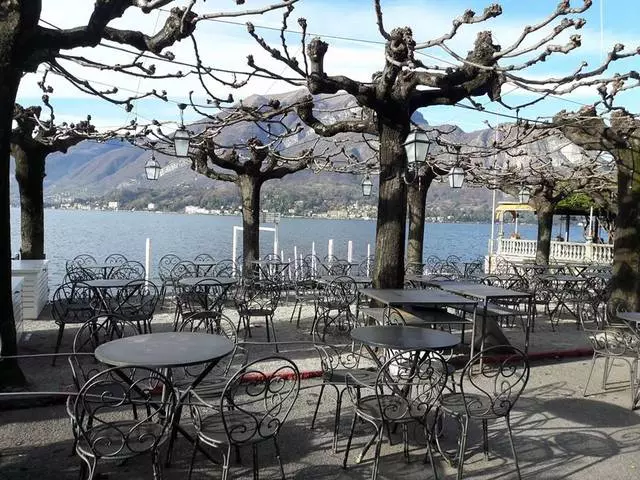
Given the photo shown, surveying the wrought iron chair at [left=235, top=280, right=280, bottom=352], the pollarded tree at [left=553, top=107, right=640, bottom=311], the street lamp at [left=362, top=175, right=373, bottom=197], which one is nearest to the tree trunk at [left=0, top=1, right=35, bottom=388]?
the wrought iron chair at [left=235, top=280, right=280, bottom=352]

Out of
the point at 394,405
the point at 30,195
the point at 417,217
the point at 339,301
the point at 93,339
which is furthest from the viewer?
the point at 417,217

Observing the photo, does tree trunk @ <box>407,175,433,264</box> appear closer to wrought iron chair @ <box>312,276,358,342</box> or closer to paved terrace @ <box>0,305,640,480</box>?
wrought iron chair @ <box>312,276,358,342</box>

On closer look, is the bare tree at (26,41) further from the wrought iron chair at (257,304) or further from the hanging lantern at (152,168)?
the hanging lantern at (152,168)

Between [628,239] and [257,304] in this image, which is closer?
[628,239]

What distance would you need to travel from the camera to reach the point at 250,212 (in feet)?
44.9

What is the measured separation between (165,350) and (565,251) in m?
23.7

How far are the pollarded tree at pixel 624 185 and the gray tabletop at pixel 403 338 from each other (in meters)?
5.78

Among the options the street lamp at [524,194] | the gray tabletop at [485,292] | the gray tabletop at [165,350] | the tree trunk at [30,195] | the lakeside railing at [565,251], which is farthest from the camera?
the lakeside railing at [565,251]

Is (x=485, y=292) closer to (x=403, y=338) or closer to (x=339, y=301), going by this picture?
(x=339, y=301)

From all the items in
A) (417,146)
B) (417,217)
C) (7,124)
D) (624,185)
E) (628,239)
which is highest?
(417,146)

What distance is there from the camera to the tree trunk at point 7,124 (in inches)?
193

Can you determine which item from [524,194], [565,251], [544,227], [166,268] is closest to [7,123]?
[166,268]

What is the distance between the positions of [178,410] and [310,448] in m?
1.09

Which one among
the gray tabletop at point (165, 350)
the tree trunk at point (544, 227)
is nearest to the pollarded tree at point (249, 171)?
the gray tabletop at point (165, 350)
